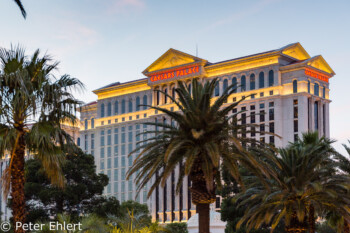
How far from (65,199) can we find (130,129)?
51.8m

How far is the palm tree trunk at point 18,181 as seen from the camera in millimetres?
27750

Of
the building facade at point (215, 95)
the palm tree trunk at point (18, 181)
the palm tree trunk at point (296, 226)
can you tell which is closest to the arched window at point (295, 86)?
the building facade at point (215, 95)

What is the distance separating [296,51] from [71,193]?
51.8 meters

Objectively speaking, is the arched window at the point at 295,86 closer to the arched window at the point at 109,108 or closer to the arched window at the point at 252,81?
the arched window at the point at 252,81

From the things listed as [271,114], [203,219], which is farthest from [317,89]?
[203,219]

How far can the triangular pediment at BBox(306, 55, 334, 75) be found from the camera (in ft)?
346

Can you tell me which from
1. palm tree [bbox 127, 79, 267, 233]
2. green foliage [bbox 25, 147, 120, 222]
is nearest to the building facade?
green foliage [bbox 25, 147, 120, 222]

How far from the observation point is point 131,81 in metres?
126

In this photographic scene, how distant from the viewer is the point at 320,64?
357ft

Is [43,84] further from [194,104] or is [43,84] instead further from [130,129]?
[130,129]

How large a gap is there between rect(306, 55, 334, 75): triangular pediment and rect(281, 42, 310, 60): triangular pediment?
357cm

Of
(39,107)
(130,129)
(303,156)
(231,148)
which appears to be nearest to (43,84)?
(39,107)

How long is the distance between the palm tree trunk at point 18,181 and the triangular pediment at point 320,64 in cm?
8067

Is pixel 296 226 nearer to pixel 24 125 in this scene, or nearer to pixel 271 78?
pixel 24 125
